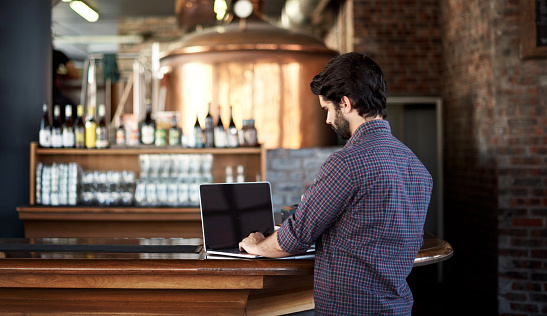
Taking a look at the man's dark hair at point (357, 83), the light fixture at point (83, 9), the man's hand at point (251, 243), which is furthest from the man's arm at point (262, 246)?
the light fixture at point (83, 9)

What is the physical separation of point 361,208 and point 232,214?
0.69 m

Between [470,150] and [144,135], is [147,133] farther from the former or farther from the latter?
[470,150]

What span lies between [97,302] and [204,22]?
5.58 meters

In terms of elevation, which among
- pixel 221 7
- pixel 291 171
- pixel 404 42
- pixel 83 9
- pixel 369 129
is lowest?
pixel 291 171

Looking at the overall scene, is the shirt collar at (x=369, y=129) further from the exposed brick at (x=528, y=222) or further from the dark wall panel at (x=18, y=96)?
the dark wall panel at (x=18, y=96)

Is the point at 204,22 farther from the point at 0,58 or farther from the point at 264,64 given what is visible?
the point at 0,58

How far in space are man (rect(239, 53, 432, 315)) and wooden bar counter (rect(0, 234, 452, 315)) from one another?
0.30 m

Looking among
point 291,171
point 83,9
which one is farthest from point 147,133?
point 83,9

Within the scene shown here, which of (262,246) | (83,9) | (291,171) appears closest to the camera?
(262,246)

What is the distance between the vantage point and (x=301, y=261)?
1.97m

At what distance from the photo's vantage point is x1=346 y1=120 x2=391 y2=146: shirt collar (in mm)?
1693

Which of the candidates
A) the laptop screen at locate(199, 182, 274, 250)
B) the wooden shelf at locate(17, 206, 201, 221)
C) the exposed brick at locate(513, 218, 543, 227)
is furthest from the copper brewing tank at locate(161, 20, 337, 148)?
the laptop screen at locate(199, 182, 274, 250)

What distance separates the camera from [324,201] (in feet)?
5.35

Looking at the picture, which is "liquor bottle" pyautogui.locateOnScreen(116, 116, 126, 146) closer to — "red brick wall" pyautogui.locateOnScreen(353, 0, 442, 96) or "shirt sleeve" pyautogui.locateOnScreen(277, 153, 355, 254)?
"red brick wall" pyautogui.locateOnScreen(353, 0, 442, 96)
